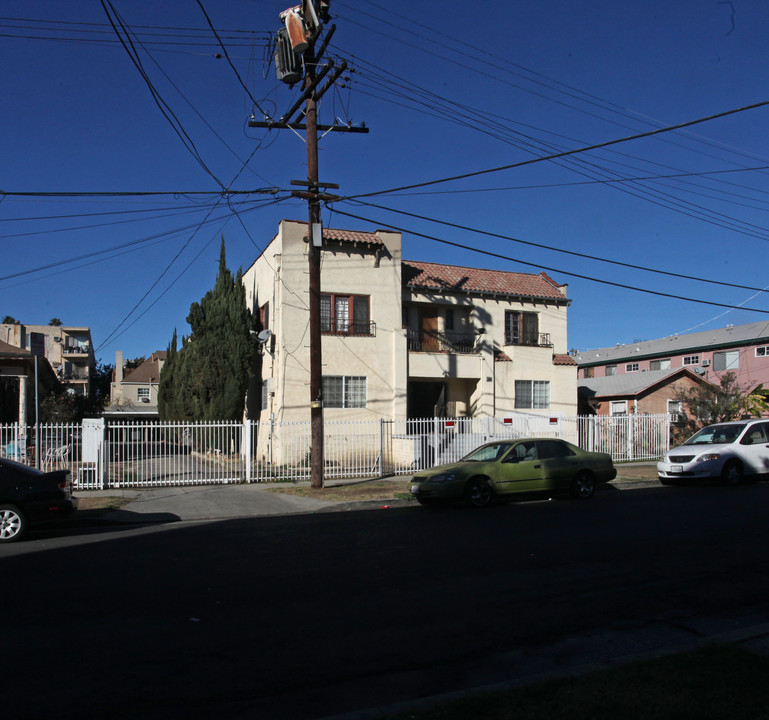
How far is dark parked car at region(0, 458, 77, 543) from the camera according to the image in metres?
10.5

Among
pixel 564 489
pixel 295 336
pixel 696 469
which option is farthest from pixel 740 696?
pixel 295 336

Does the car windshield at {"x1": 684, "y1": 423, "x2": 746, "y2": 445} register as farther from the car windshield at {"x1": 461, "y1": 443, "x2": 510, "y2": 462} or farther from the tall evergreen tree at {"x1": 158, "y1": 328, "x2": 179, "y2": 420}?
the tall evergreen tree at {"x1": 158, "y1": 328, "x2": 179, "y2": 420}

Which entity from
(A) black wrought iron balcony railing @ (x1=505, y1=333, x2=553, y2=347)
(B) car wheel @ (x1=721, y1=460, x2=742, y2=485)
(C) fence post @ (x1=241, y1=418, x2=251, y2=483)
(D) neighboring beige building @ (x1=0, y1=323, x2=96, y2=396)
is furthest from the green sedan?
(D) neighboring beige building @ (x1=0, y1=323, x2=96, y2=396)

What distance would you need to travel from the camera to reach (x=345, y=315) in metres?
23.7

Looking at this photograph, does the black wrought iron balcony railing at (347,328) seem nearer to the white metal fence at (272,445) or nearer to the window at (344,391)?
the window at (344,391)

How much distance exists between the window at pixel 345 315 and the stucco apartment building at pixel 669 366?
48.1 feet

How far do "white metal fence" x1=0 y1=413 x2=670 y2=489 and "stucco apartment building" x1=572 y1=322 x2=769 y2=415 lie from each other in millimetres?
7027

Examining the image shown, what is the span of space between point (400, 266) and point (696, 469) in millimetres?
12074

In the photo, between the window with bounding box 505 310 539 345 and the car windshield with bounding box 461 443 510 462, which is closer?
the car windshield with bounding box 461 443 510 462

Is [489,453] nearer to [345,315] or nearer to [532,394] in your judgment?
[345,315]

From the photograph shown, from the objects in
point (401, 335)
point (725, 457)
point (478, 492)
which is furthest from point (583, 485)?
point (401, 335)

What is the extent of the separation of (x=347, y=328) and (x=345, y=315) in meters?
0.47

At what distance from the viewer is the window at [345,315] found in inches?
925

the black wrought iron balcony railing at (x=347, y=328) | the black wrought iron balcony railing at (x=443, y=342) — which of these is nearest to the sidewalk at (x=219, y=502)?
the black wrought iron balcony railing at (x=347, y=328)
